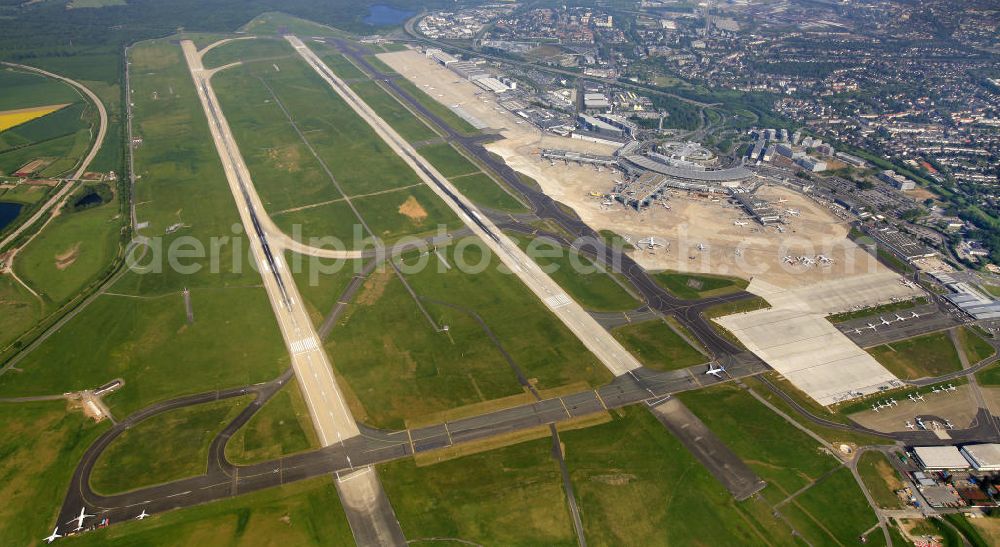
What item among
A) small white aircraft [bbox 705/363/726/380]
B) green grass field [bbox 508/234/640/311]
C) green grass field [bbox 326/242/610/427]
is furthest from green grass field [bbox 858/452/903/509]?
green grass field [bbox 508/234/640/311]

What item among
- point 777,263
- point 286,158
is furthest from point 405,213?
point 777,263

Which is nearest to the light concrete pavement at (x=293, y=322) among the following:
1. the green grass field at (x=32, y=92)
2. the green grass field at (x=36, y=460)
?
the green grass field at (x=36, y=460)

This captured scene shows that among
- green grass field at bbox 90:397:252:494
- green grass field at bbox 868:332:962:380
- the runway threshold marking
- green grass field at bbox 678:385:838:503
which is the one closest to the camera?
green grass field at bbox 90:397:252:494

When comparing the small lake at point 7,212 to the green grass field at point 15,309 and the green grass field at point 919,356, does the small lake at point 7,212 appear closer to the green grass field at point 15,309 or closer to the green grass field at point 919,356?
Result: the green grass field at point 15,309

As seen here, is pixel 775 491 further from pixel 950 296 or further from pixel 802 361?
pixel 950 296

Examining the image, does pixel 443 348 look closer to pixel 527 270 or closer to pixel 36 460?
pixel 527 270

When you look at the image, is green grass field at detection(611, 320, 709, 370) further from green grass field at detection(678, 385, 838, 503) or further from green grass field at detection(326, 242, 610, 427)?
green grass field at detection(326, 242, 610, 427)
